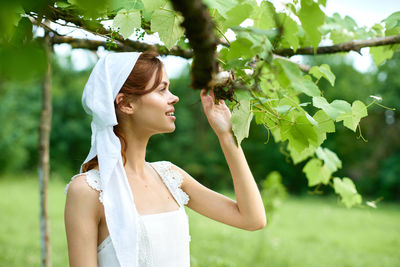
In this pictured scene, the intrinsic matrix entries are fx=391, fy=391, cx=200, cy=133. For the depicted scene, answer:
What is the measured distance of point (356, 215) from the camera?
13.1m

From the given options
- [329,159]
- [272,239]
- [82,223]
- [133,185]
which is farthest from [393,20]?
[272,239]

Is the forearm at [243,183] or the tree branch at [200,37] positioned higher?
the tree branch at [200,37]

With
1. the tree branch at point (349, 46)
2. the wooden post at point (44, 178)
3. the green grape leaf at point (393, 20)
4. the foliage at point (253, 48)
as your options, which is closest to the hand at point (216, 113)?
the foliage at point (253, 48)

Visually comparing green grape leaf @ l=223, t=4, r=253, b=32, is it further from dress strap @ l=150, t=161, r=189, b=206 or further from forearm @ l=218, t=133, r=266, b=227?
dress strap @ l=150, t=161, r=189, b=206

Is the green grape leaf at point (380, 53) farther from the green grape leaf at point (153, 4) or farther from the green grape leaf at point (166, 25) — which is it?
the green grape leaf at point (153, 4)

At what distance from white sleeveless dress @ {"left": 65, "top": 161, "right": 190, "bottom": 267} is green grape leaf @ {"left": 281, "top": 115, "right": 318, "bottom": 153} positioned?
0.69 meters

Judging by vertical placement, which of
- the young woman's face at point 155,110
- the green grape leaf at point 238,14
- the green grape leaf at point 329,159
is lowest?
the green grape leaf at point 329,159

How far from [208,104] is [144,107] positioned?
0.30 m

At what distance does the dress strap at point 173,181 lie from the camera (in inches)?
75.3

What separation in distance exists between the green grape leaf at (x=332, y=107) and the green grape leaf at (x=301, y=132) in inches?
3.4

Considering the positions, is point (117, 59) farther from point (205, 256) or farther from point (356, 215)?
point (356, 215)

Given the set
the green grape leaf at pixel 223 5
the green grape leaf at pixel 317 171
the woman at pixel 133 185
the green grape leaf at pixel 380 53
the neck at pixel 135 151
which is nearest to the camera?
the green grape leaf at pixel 223 5

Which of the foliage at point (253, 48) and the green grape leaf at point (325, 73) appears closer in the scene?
the foliage at point (253, 48)

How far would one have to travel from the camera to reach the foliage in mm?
558
